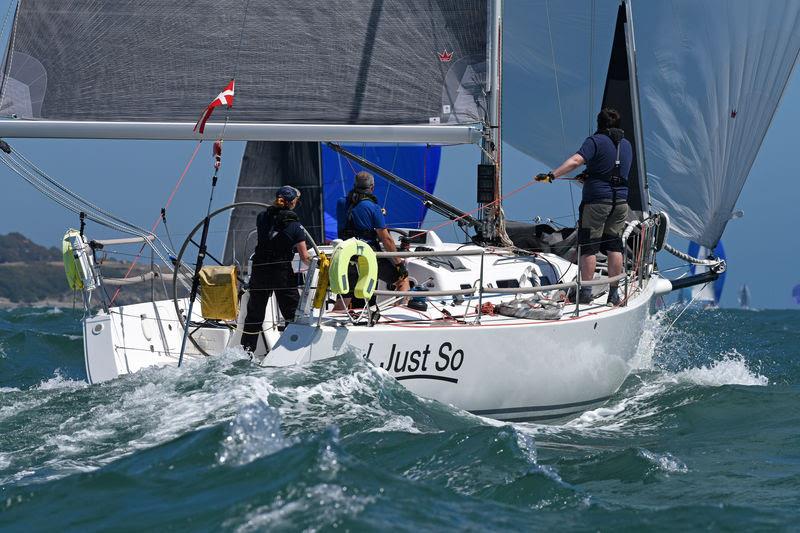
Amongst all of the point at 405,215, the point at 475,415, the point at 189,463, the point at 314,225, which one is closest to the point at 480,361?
the point at 475,415

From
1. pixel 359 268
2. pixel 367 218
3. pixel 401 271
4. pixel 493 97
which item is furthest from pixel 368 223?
pixel 493 97

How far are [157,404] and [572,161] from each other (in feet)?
11.0

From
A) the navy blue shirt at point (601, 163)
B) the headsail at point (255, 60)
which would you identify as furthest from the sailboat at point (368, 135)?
the navy blue shirt at point (601, 163)

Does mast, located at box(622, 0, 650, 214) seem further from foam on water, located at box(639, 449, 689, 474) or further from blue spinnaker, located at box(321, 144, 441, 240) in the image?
foam on water, located at box(639, 449, 689, 474)

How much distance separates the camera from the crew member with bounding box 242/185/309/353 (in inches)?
273

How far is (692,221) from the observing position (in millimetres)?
10547

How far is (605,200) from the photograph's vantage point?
7820 millimetres

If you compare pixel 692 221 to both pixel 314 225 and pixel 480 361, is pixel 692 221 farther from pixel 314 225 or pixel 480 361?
pixel 480 361

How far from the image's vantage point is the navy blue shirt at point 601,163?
7.72 m

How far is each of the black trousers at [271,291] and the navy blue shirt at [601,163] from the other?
2248 millimetres

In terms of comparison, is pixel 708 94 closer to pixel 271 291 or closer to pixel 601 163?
pixel 601 163

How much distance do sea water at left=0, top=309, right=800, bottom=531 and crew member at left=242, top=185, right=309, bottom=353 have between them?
0.53m

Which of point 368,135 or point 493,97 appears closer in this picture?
point 368,135

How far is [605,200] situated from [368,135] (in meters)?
1.77
